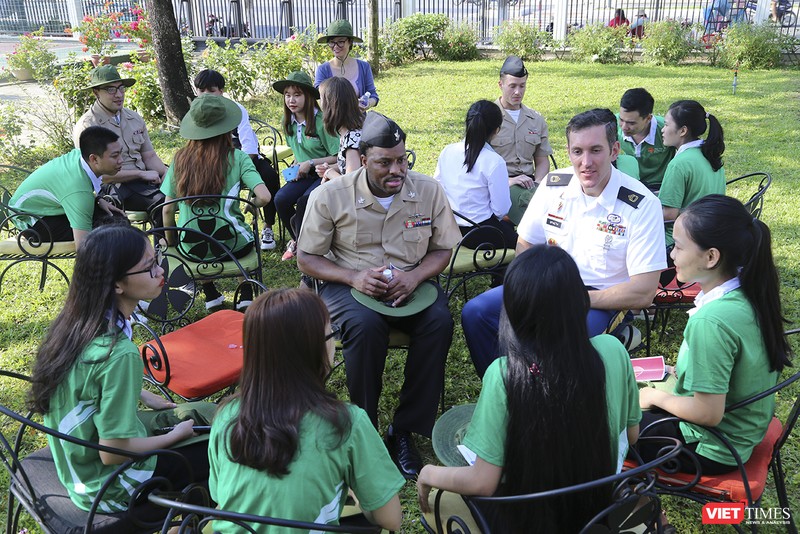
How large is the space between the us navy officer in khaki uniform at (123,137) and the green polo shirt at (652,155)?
370 cm

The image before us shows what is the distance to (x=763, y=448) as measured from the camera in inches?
96.1

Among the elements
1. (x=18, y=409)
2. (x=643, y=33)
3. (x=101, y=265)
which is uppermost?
(x=643, y=33)

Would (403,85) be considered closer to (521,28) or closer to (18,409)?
(521,28)

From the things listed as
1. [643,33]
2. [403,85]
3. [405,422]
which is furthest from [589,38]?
[405,422]

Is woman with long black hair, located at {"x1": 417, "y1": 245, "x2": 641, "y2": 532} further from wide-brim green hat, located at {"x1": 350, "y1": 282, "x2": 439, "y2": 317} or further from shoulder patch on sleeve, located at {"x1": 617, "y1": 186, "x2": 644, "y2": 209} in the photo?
shoulder patch on sleeve, located at {"x1": 617, "y1": 186, "x2": 644, "y2": 209}

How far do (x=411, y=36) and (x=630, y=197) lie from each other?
1309 centimetres

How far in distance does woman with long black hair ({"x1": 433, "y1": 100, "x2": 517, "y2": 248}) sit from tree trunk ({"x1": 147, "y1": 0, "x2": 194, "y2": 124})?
5464 mm

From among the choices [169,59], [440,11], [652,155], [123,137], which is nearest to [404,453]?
[652,155]

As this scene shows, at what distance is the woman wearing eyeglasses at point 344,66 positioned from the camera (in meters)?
6.95

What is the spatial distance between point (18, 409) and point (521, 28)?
14.2m

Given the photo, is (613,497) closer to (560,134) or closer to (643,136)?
(643,136)

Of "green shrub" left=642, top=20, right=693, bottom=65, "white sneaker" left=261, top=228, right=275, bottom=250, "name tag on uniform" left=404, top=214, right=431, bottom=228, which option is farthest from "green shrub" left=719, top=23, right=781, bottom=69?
"name tag on uniform" left=404, top=214, right=431, bottom=228

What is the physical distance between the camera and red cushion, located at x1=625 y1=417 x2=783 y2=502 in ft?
7.44

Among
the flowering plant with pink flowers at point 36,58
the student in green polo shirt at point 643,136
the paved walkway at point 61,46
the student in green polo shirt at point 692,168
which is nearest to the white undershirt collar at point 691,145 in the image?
the student in green polo shirt at point 692,168
